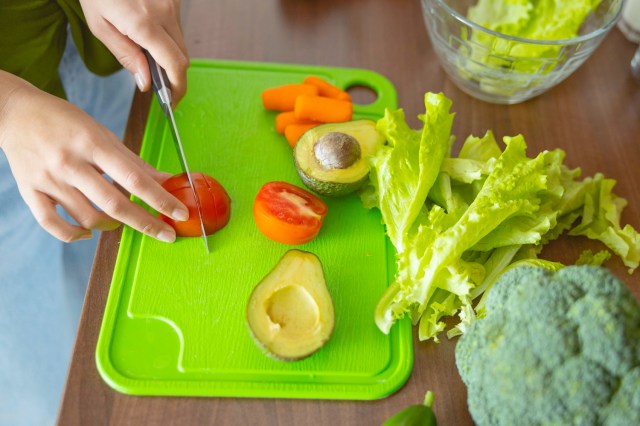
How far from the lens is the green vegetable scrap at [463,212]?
1.10 m

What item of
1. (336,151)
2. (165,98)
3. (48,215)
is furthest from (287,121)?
(48,215)

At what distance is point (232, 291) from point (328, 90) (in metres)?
0.55

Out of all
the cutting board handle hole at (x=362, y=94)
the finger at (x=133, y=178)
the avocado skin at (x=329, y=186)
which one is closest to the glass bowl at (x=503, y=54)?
the cutting board handle hole at (x=362, y=94)

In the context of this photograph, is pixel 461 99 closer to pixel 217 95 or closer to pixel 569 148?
pixel 569 148

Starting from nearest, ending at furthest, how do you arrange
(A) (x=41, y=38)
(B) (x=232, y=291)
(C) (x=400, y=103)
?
1. (B) (x=232, y=291)
2. (A) (x=41, y=38)
3. (C) (x=400, y=103)

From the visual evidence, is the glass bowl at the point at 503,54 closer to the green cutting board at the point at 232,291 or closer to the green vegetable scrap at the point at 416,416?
the green cutting board at the point at 232,291

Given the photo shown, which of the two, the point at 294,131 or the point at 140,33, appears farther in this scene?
the point at 294,131

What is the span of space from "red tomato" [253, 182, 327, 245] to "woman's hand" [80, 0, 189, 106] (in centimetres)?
29

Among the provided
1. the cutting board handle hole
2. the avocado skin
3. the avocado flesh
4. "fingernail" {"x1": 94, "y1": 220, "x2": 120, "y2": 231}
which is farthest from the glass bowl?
"fingernail" {"x1": 94, "y1": 220, "x2": 120, "y2": 231}

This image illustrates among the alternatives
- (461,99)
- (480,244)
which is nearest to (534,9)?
(461,99)

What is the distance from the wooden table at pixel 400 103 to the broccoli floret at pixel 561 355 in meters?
0.19

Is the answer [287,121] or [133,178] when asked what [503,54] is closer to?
[287,121]

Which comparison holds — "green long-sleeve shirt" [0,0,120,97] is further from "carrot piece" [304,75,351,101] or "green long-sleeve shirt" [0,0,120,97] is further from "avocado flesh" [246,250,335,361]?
"avocado flesh" [246,250,335,361]

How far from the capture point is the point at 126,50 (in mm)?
1198
